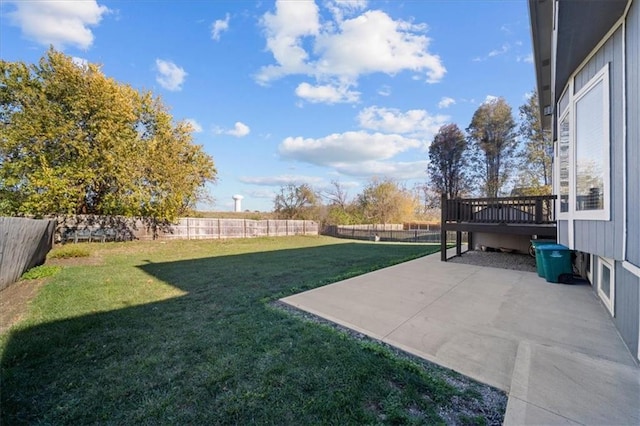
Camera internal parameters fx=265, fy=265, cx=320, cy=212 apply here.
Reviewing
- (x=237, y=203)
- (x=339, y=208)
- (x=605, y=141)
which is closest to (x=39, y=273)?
(x=605, y=141)

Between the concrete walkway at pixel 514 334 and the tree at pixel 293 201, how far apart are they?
18052 mm

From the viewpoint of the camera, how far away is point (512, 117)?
18438mm

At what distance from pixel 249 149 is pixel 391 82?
8.91 meters

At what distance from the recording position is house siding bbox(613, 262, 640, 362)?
7.70 feet

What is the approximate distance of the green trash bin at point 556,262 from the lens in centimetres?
484

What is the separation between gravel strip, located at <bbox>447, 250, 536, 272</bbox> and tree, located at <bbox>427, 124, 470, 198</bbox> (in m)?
13.4

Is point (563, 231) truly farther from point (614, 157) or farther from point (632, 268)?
point (632, 268)

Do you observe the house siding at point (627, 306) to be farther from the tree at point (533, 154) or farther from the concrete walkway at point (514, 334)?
the tree at point (533, 154)

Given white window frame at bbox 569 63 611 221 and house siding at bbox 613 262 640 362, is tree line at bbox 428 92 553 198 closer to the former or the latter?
white window frame at bbox 569 63 611 221

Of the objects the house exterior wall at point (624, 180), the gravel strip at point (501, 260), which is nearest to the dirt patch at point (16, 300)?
the house exterior wall at point (624, 180)

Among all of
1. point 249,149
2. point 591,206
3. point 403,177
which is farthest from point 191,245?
point 403,177

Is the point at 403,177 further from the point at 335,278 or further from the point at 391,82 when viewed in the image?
the point at 335,278

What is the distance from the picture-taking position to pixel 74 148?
10.3 metres

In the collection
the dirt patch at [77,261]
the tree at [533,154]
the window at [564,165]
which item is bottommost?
the dirt patch at [77,261]
